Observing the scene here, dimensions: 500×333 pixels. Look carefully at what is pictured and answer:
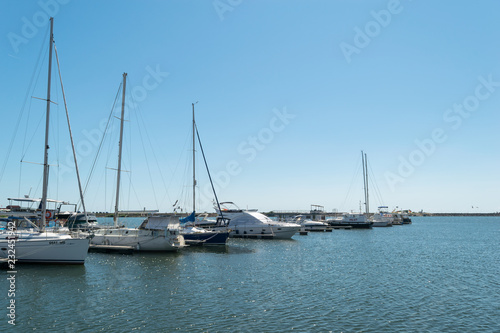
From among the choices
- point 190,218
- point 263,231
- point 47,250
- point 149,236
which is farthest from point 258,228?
point 47,250

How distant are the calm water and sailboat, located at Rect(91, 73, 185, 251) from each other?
161 inches

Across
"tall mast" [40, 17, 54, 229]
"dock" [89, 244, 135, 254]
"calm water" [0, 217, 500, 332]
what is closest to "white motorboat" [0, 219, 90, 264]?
"calm water" [0, 217, 500, 332]

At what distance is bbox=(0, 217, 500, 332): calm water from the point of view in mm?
16047

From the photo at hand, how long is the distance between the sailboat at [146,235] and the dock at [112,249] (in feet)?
2.45

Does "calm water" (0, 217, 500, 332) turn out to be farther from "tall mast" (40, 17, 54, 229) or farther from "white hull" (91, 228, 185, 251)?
"tall mast" (40, 17, 54, 229)

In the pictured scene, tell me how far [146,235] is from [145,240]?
0.55m

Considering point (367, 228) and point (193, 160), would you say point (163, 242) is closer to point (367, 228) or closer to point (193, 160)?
point (193, 160)

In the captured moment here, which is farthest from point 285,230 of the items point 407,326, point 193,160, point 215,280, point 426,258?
point 407,326

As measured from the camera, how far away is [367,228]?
101062 mm

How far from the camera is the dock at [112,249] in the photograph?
37456 mm

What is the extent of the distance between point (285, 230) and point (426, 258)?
27098mm

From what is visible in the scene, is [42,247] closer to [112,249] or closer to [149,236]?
[112,249]

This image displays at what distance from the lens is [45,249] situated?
28.3m

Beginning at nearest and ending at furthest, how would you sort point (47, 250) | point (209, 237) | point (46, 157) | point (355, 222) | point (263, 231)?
point (47, 250) → point (46, 157) → point (209, 237) → point (263, 231) → point (355, 222)
